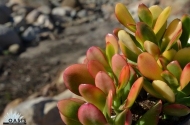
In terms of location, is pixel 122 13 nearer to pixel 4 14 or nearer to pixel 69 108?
pixel 69 108

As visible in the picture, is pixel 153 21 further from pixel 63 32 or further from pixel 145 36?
pixel 63 32

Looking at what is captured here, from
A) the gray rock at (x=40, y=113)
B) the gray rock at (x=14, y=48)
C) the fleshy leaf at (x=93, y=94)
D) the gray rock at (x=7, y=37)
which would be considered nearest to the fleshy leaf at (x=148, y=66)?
the fleshy leaf at (x=93, y=94)

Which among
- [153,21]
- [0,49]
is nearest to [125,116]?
[153,21]

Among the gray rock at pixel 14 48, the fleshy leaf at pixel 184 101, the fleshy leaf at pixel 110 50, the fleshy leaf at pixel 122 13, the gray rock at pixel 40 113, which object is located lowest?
the gray rock at pixel 14 48

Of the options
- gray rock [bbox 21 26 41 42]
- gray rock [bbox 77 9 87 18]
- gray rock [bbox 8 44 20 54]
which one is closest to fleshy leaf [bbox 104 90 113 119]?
gray rock [bbox 8 44 20 54]

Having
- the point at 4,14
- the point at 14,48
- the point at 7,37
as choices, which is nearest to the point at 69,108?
the point at 14,48

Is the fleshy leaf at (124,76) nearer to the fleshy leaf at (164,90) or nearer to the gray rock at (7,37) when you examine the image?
the fleshy leaf at (164,90)
